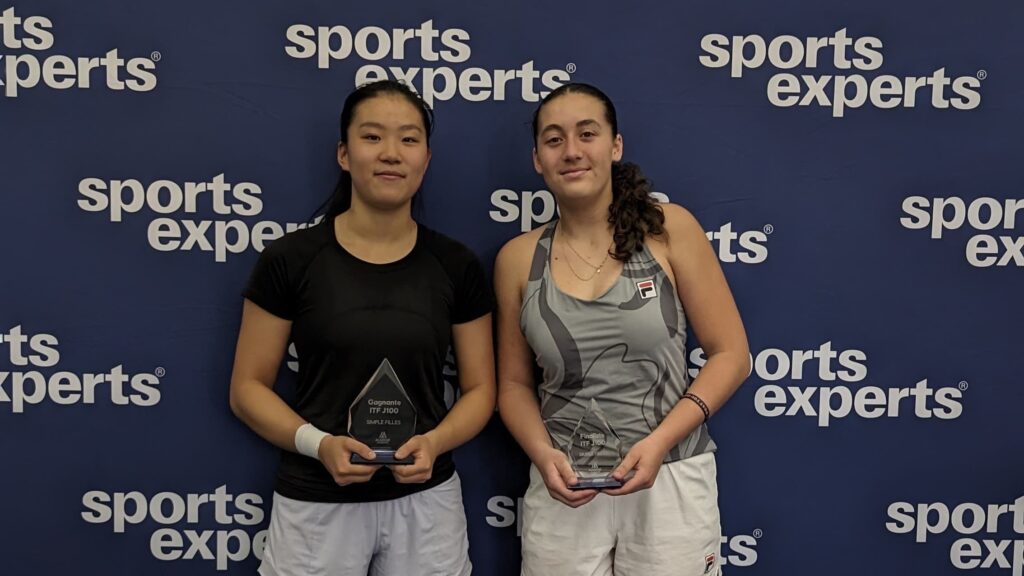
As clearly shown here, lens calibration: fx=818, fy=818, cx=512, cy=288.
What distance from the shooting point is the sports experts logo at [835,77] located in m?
2.05

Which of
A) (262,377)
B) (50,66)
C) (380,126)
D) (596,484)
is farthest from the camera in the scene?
(50,66)

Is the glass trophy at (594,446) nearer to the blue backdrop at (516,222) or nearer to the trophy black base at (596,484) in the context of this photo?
the trophy black base at (596,484)

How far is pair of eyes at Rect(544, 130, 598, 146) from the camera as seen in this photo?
5.82ft

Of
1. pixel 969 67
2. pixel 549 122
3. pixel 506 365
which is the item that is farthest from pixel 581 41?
pixel 969 67

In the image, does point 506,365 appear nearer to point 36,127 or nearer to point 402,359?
point 402,359

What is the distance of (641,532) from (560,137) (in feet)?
2.87

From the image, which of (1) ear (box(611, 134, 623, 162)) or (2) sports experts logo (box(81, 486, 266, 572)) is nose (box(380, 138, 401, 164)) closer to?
(1) ear (box(611, 134, 623, 162))

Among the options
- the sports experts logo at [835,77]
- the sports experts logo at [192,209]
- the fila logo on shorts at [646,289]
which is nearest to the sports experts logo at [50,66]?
the sports experts logo at [192,209]

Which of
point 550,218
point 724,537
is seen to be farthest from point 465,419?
point 724,537

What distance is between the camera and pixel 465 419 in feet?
6.05

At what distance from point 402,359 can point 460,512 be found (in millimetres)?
412

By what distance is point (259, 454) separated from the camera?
6.91ft

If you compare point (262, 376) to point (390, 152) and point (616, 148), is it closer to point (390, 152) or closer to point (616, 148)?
point (390, 152)

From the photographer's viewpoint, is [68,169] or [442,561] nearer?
[442,561]
